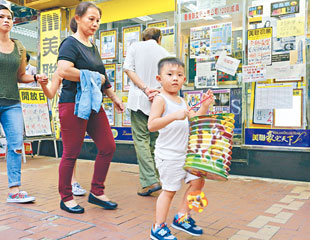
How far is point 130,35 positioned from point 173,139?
4.42 metres

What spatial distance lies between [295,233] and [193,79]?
11.3 feet

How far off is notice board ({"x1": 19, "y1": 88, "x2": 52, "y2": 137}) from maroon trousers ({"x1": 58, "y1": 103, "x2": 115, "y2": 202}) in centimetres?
383

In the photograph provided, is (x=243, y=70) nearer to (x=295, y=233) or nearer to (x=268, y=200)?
(x=268, y=200)

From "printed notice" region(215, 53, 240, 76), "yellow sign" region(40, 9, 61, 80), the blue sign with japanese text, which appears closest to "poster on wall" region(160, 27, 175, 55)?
"printed notice" region(215, 53, 240, 76)

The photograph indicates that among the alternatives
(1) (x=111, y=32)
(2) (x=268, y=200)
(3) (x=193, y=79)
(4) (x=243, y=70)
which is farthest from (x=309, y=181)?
(1) (x=111, y=32)

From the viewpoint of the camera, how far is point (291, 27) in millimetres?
4895

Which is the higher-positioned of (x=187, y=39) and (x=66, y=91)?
(x=187, y=39)

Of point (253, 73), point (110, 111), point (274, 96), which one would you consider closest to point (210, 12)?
point (253, 73)

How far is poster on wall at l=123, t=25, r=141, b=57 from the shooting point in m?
6.38

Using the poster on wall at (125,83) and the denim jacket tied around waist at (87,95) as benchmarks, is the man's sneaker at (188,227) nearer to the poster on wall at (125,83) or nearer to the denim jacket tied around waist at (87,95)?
the denim jacket tied around waist at (87,95)

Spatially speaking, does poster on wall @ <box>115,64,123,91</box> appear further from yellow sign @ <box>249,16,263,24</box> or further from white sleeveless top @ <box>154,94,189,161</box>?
white sleeveless top @ <box>154,94,189,161</box>

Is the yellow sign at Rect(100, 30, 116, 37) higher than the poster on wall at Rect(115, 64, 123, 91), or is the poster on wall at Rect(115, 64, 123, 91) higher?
the yellow sign at Rect(100, 30, 116, 37)

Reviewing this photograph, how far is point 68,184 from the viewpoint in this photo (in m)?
3.21

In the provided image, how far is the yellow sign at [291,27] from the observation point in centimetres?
482
